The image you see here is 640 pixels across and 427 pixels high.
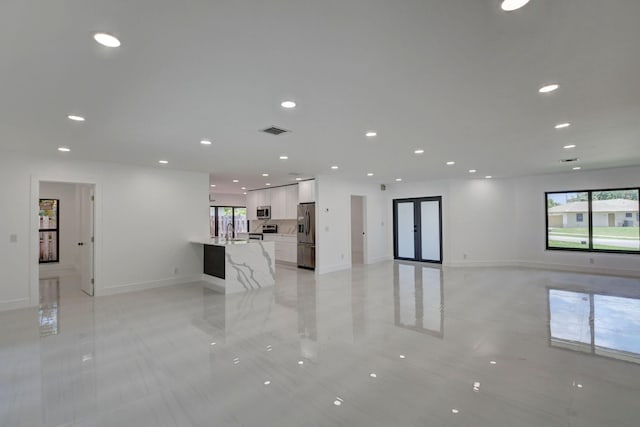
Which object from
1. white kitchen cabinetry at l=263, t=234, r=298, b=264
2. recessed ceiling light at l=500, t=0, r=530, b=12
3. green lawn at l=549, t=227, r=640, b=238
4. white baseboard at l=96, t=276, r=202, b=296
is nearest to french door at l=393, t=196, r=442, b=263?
green lawn at l=549, t=227, r=640, b=238

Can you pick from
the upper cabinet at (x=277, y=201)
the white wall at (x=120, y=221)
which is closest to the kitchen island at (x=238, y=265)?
the white wall at (x=120, y=221)

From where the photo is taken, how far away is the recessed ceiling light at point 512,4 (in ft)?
5.23

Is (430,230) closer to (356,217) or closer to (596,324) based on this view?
(356,217)

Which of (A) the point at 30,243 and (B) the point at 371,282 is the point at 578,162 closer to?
(B) the point at 371,282

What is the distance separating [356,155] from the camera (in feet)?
17.8

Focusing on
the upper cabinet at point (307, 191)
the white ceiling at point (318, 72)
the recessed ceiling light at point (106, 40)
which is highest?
the white ceiling at point (318, 72)

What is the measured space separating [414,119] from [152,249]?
19.2ft

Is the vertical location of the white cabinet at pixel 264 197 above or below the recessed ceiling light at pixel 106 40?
below

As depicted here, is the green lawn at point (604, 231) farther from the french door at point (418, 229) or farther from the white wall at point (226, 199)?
the white wall at point (226, 199)

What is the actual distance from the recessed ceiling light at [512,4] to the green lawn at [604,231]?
8.58 metres

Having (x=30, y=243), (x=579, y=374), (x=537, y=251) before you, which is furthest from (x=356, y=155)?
(x=537, y=251)

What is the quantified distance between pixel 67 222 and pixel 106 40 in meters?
9.07

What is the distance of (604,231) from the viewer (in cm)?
759

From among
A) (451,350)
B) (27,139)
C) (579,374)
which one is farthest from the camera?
(27,139)
